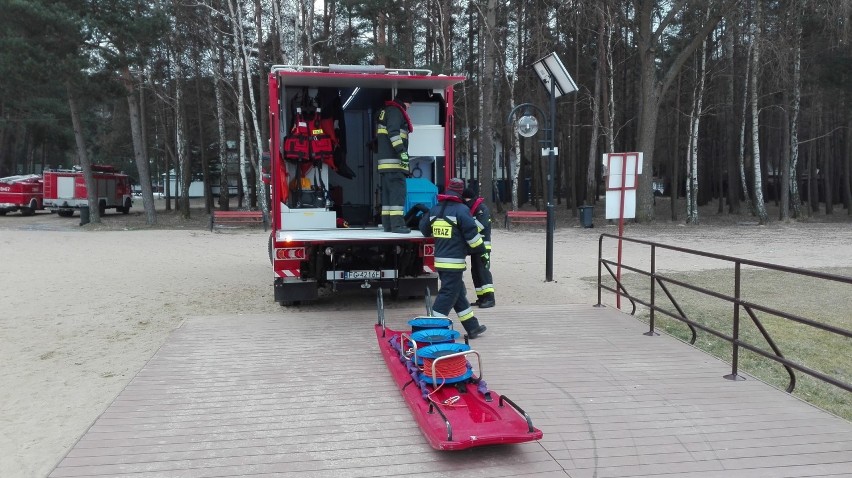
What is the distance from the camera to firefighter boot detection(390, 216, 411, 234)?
360 inches

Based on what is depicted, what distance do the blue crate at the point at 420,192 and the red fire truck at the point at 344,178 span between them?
0.01 metres

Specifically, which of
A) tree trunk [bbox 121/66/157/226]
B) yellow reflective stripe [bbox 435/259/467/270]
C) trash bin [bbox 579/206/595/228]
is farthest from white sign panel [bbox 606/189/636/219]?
tree trunk [bbox 121/66/157/226]

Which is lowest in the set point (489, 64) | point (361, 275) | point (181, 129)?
point (361, 275)

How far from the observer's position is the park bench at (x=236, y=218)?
83.5 feet

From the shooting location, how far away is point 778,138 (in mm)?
41031

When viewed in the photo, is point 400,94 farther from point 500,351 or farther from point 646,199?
point 646,199

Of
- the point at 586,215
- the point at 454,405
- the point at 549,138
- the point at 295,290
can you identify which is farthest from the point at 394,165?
the point at 586,215

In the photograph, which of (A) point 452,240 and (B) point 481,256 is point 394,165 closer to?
(B) point 481,256

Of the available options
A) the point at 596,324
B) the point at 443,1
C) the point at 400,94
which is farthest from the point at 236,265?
the point at 443,1

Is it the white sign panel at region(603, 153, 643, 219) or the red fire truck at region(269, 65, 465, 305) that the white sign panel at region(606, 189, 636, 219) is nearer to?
the white sign panel at region(603, 153, 643, 219)

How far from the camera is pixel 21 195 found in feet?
109

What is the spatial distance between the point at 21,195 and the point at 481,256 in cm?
3337

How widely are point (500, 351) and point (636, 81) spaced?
34821 millimetres

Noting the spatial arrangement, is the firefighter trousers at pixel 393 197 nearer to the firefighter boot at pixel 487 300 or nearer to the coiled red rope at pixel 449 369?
the firefighter boot at pixel 487 300
